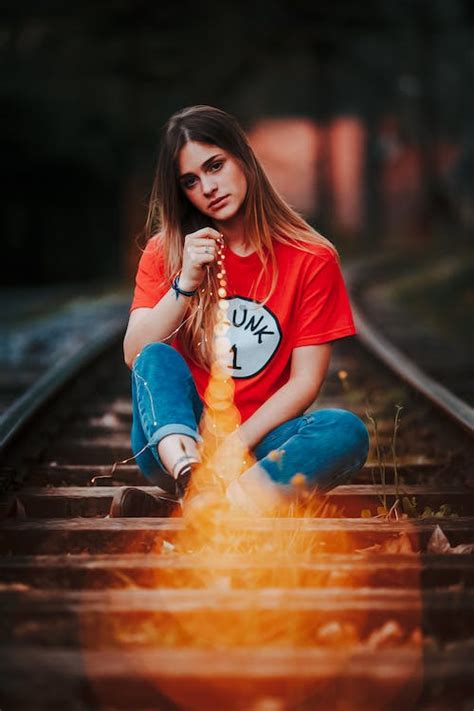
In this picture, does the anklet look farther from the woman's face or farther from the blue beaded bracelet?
the woman's face

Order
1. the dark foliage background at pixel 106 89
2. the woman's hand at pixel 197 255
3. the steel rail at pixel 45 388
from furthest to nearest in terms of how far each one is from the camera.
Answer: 1. the dark foliage background at pixel 106 89
2. the steel rail at pixel 45 388
3. the woman's hand at pixel 197 255

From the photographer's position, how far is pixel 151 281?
10.1 ft

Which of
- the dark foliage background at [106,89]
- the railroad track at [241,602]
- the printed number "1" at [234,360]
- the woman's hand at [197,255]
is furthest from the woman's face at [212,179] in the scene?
the dark foliage background at [106,89]

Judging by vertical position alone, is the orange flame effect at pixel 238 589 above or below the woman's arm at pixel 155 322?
below

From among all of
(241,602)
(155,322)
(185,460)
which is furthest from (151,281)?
(241,602)

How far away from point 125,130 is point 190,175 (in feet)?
58.3

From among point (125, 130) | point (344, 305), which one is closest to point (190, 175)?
point (344, 305)

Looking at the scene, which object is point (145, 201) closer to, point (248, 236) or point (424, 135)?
point (248, 236)

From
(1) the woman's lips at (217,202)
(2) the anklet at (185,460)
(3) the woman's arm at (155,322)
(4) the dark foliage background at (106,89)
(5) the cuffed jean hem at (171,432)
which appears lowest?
(2) the anklet at (185,460)

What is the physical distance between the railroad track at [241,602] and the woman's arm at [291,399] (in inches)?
12.7

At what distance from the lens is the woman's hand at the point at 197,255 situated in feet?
9.21

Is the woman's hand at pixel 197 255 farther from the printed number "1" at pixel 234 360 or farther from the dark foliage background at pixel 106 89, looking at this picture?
the dark foliage background at pixel 106 89

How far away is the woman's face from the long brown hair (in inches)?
0.8

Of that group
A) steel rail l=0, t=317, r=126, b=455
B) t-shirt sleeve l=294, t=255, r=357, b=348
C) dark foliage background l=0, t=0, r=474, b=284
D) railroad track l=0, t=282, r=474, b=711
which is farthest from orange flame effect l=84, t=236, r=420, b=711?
dark foliage background l=0, t=0, r=474, b=284
